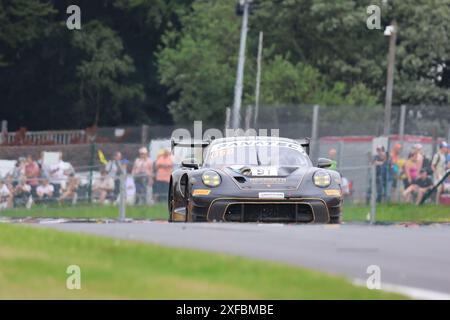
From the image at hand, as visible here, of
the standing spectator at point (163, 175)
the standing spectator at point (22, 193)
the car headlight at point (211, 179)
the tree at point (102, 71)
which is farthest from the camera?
the tree at point (102, 71)

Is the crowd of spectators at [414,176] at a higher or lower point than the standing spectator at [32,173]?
higher

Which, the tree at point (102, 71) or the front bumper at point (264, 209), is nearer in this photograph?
the front bumper at point (264, 209)

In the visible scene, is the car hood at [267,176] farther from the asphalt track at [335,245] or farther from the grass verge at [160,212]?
the grass verge at [160,212]

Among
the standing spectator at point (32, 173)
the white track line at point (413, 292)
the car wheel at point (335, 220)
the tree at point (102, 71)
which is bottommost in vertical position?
the standing spectator at point (32, 173)

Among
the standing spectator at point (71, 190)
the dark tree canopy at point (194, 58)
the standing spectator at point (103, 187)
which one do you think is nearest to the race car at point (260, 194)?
the standing spectator at point (103, 187)

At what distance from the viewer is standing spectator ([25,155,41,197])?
27.0m

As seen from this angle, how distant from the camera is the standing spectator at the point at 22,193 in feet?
87.7

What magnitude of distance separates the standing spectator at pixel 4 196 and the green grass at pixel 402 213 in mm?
5830

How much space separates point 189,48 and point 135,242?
37.4 meters

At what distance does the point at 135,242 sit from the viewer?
11.4 meters

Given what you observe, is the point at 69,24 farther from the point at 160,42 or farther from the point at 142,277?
the point at 142,277

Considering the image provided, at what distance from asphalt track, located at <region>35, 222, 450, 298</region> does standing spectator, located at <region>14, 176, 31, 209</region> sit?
12.4 metres

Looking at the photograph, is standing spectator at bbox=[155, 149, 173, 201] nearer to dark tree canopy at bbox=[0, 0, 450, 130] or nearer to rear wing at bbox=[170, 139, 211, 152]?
rear wing at bbox=[170, 139, 211, 152]
